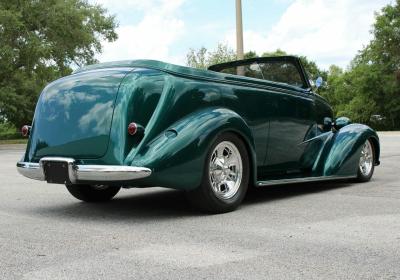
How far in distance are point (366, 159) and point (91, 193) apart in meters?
3.89

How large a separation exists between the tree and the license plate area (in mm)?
22075

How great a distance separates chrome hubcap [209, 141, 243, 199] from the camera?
17.1ft

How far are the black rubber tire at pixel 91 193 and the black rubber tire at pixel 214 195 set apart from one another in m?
1.50

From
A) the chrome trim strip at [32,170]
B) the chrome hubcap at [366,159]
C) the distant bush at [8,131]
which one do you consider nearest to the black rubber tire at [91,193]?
the chrome trim strip at [32,170]

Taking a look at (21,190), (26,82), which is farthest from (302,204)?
(26,82)

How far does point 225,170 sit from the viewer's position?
532 cm

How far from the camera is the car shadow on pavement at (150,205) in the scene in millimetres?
5199

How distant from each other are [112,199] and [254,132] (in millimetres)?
1851

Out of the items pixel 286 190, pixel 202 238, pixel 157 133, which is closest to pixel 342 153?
pixel 286 190

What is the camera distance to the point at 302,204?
5719 millimetres

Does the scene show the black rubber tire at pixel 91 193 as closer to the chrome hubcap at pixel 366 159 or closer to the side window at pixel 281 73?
the side window at pixel 281 73

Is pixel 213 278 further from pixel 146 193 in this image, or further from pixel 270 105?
pixel 146 193

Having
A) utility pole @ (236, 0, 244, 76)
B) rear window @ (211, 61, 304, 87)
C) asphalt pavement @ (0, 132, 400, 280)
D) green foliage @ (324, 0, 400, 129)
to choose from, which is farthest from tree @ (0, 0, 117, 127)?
green foliage @ (324, 0, 400, 129)

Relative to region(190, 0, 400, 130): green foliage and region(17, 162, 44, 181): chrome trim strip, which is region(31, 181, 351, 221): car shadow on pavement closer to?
region(17, 162, 44, 181): chrome trim strip
